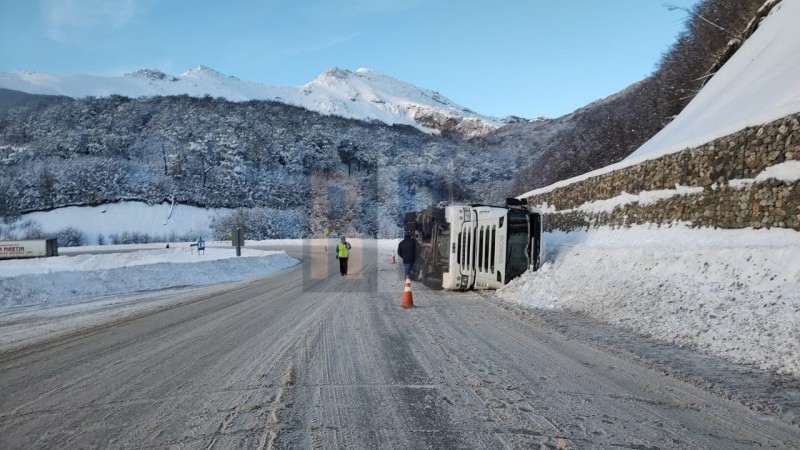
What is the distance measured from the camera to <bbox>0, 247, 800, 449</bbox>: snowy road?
136 inches

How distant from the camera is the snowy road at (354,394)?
3.45 meters

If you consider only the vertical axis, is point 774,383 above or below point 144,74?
below

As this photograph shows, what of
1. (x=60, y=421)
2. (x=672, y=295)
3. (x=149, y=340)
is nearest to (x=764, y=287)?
(x=672, y=295)

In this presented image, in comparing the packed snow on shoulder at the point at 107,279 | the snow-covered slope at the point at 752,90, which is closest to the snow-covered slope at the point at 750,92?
the snow-covered slope at the point at 752,90

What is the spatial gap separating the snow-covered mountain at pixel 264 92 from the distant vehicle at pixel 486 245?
119m

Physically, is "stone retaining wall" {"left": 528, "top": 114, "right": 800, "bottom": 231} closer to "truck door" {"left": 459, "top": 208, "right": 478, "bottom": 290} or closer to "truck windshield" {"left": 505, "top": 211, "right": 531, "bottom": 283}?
"truck windshield" {"left": 505, "top": 211, "right": 531, "bottom": 283}

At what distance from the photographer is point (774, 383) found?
15.5 feet

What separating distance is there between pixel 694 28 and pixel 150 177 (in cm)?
9106

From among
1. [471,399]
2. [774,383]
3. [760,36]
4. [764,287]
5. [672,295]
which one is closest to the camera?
[471,399]

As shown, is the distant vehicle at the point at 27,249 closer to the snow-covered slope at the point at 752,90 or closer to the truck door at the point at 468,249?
the truck door at the point at 468,249

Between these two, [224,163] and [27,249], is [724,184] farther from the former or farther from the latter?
[224,163]

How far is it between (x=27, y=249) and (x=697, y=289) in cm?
4696

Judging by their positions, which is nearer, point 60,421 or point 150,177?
point 60,421

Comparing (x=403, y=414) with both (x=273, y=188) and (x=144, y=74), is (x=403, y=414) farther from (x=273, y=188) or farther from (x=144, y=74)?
(x=144, y=74)
